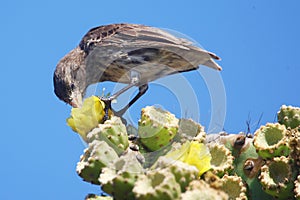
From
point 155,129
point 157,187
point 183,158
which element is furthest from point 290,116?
point 157,187

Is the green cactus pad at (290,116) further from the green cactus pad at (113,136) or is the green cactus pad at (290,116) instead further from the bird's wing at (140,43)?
the bird's wing at (140,43)

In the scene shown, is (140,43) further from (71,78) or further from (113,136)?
(113,136)

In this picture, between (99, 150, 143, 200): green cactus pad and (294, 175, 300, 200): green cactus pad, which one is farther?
(294, 175, 300, 200): green cactus pad

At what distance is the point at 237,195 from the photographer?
188 cm

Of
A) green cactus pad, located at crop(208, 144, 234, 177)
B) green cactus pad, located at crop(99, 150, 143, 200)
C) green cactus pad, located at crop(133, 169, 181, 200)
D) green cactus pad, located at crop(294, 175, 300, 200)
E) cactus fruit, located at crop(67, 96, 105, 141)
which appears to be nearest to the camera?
green cactus pad, located at crop(133, 169, 181, 200)

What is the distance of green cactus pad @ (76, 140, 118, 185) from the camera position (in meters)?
1.66

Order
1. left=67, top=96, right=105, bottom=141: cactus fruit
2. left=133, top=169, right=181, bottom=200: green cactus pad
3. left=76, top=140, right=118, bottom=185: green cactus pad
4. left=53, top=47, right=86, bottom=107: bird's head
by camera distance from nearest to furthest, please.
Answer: left=133, top=169, right=181, bottom=200: green cactus pad, left=76, top=140, right=118, bottom=185: green cactus pad, left=67, top=96, right=105, bottom=141: cactus fruit, left=53, top=47, right=86, bottom=107: bird's head

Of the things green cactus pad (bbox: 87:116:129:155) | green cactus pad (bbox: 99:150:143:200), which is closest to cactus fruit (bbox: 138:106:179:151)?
green cactus pad (bbox: 87:116:129:155)

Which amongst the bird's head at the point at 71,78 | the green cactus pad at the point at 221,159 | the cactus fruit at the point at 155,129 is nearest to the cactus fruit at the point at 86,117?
the cactus fruit at the point at 155,129

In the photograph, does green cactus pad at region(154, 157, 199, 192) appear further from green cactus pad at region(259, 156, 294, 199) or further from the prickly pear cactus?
green cactus pad at region(259, 156, 294, 199)

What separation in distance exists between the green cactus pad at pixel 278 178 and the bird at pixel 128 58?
2.45 m

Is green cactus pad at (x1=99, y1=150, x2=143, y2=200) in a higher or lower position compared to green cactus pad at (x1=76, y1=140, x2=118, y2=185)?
lower

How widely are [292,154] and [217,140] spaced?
1.23ft

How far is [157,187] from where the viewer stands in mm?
1303
